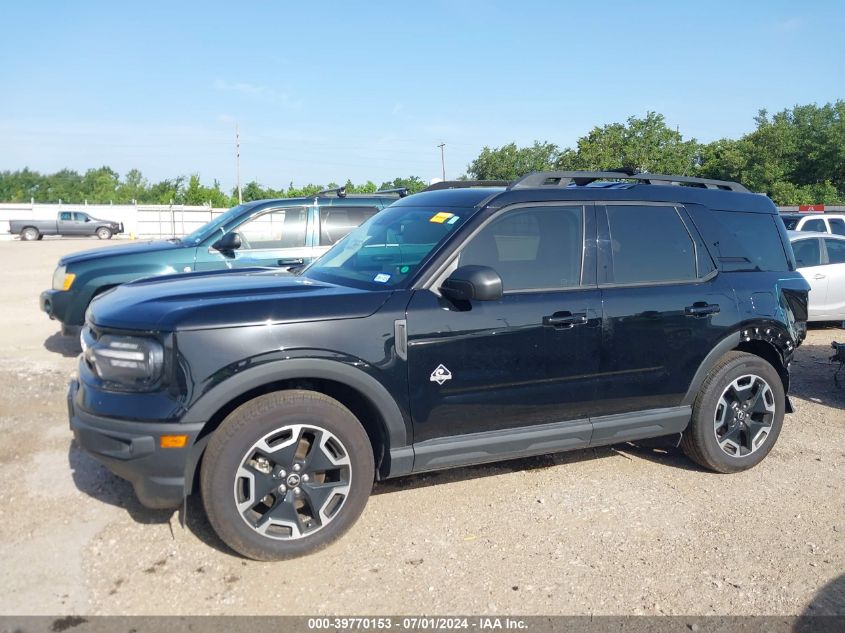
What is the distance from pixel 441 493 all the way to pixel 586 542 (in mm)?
967

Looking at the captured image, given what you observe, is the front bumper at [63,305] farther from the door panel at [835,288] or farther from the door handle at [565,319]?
the door panel at [835,288]

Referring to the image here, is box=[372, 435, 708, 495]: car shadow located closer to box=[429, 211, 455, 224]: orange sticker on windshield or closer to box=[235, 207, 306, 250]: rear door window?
box=[429, 211, 455, 224]: orange sticker on windshield

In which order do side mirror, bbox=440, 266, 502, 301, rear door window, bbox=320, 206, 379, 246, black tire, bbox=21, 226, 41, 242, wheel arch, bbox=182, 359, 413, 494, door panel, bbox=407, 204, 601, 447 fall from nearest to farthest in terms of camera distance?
wheel arch, bbox=182, 359, 413, 494, side mirror, bbox=440, 266, 502, 301, door panel, bbox=407, 204, 601, 447, rear door window, bbox=320, 206, 379, 246, black tire, bbox=21, 226, 41, 242

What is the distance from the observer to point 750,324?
466 centimetres

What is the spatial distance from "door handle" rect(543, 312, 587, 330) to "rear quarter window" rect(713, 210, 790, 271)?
4.34 feet

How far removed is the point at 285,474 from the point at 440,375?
95 cm

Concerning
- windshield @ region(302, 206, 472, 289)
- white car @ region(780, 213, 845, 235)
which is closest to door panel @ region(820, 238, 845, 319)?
white car @ region(780, 213, 845, 235)

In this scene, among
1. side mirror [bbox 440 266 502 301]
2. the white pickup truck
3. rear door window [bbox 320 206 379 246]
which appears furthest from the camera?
the white pickup truck

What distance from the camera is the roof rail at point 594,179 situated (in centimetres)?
436

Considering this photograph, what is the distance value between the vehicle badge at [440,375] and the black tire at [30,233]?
38.5m

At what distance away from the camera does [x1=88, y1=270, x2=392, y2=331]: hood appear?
10.9 ft

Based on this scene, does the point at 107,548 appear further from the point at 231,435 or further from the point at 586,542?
the point at 586,542

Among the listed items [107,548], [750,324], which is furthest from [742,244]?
[107,548]

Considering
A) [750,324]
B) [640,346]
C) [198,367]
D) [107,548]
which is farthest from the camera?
[750,324]
